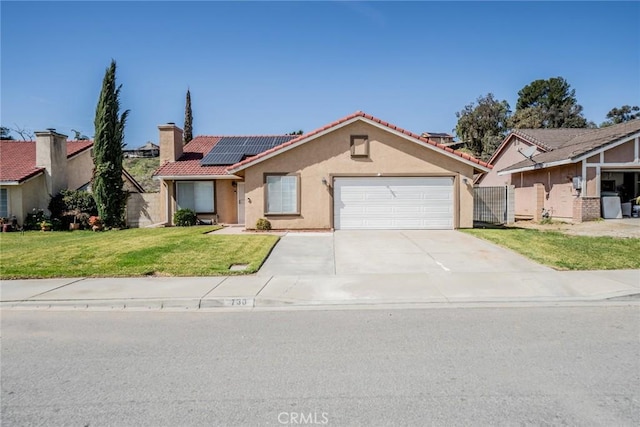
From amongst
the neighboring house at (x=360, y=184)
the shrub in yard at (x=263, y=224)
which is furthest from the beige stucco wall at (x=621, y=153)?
the shrub in yard at (x=263, y=224)

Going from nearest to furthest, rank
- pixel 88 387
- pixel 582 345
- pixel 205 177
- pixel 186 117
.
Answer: pixel 88 387, pixel 582 345, pixel 205 177, pixel 186 117

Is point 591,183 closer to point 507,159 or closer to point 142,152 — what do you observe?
point 507,159

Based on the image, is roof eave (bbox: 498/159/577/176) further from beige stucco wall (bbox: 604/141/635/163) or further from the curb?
the curb

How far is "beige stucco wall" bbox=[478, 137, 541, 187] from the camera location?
28234mm

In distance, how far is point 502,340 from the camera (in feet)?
17.5

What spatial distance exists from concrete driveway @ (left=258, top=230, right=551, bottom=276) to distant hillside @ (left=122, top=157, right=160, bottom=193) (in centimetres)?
3245

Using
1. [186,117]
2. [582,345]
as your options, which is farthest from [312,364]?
[186,117]

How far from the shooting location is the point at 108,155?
21.9m

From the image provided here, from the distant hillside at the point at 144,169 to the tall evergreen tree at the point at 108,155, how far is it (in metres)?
20.1

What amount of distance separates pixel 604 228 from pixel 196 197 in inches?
736

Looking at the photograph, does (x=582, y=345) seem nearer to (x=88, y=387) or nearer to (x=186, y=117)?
(x=88, y=387)

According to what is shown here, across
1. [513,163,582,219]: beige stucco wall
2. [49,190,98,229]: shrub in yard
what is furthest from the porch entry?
[513,163,582,219]: beige stucco wall

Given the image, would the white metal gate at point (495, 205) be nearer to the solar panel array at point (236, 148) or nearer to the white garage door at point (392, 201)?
the white garage door at point (392, 201)

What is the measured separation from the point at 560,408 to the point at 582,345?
75.3 inches
